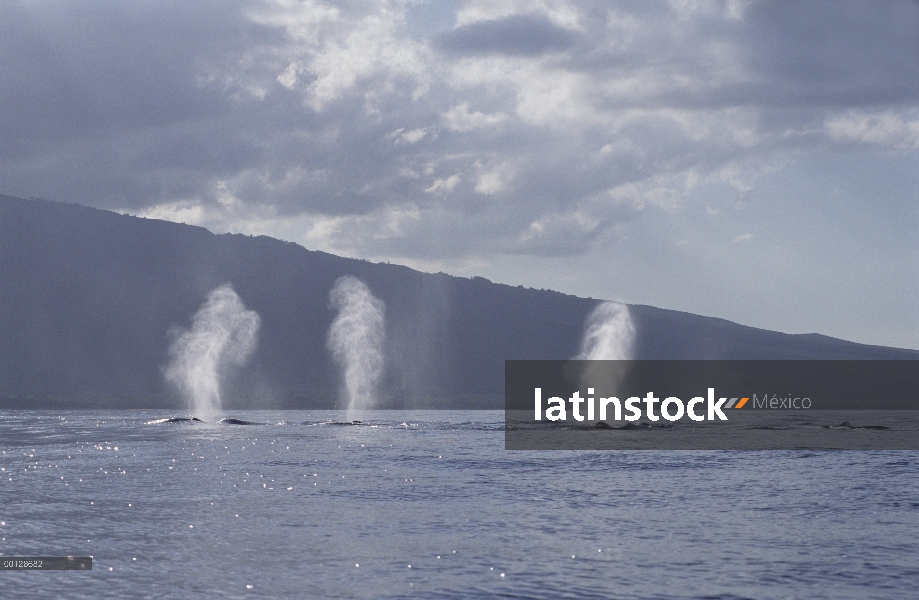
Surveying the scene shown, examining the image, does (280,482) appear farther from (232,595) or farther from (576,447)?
(576,447)

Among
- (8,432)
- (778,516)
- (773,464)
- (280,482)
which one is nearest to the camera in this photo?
(778,516)

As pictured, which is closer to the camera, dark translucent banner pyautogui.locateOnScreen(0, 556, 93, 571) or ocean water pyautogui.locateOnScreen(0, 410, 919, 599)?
ocean water pyautogui.locateOnScreen(0, 410, 919, 599)

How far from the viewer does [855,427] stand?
85.1 m

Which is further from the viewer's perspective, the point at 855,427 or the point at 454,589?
the point at 855,427

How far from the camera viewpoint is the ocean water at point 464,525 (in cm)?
2152

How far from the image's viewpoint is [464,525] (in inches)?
1158

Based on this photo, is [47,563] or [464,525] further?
[464,525]

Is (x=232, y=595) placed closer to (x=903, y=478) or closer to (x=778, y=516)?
(x=778, y=516)

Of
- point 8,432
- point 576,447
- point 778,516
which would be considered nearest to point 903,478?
point 778,516

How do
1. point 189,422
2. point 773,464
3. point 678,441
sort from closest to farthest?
point 773,464, point 678,441, point 189,422

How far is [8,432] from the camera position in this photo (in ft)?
264

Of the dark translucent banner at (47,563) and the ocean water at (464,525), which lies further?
the dark translucent banner at (47,563)

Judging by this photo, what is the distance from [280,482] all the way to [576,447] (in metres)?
25.1

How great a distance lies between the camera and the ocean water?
70.6 feet
